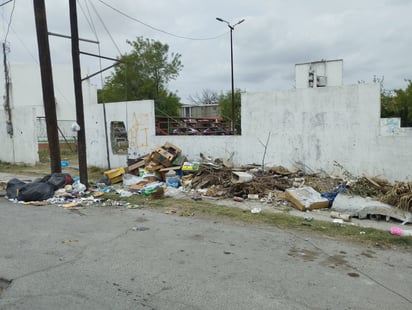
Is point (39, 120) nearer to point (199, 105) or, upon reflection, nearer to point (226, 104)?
point (226, 104)

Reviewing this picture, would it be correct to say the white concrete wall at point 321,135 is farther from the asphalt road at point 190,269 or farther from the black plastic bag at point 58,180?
the black plastic bag at point 58,180

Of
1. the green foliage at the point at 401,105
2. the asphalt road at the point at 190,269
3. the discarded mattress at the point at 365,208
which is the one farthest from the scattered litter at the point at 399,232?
the green foliage at the point at 401,105

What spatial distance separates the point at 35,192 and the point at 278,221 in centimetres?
667

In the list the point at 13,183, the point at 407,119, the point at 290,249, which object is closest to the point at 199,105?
the point at 407,119

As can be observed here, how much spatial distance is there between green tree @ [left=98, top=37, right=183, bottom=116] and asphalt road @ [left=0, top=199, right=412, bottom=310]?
1131 inches

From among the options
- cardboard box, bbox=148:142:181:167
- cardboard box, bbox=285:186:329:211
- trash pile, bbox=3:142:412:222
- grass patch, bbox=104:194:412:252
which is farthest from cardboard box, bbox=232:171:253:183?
cardboard box, bbox=148:142:181:167

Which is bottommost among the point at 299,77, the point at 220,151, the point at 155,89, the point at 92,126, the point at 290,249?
the point at 290,249

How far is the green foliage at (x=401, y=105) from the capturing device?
29.2 m

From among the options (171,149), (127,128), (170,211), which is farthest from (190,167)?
(127,128)

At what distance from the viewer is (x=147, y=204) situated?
9062 millimetres

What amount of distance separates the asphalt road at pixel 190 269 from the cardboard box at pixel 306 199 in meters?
1.77

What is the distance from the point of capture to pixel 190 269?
182 inches

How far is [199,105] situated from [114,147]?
1725 inches

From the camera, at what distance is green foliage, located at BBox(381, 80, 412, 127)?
29198 mm
